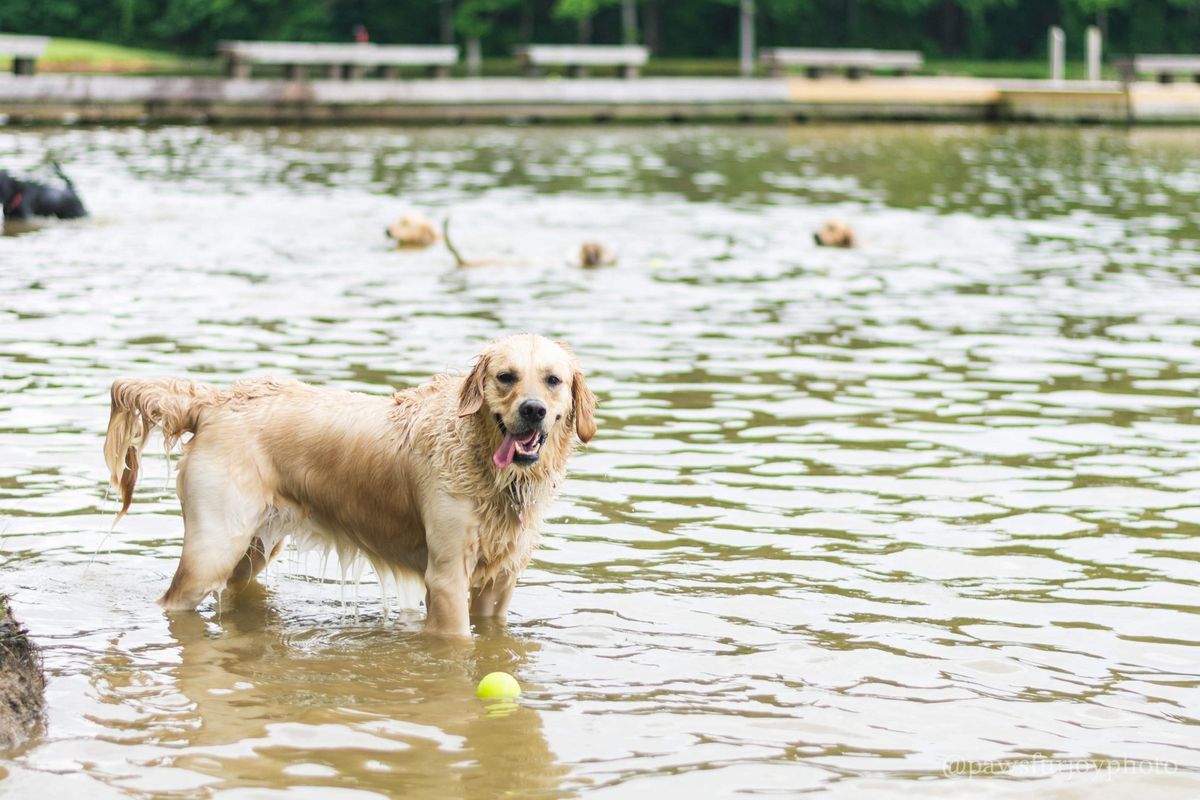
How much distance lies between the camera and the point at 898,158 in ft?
98.9

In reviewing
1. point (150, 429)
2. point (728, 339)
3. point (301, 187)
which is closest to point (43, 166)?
point (301, 187)

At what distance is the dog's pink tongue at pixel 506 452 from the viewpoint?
20.4 feet

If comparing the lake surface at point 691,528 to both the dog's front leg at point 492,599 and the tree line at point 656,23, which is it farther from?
the tree line at point 656,23

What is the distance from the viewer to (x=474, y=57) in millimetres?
55562

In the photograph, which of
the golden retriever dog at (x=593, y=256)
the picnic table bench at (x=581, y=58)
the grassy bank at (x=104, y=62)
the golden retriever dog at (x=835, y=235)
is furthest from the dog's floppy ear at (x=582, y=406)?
the grassy bank at (x=104, y=62)

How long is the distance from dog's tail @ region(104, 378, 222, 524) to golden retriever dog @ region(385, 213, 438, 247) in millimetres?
11296

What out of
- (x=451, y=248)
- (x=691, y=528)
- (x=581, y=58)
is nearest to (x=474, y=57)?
(x=581, y=58)

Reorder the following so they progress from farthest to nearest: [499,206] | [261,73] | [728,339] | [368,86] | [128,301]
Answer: [261,73]
[368,86]
[499,206]
[128,301]
[728,339]

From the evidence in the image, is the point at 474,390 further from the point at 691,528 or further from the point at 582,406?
the point at 691,528

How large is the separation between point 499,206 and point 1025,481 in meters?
14.0

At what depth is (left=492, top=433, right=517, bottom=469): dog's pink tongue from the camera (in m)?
6.22

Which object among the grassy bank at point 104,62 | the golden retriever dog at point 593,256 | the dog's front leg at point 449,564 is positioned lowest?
the dog's front leg at point 449,564

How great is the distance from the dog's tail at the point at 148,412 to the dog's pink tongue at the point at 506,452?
1347 millimetres

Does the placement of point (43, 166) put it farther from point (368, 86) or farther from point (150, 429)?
point (150, 429)
